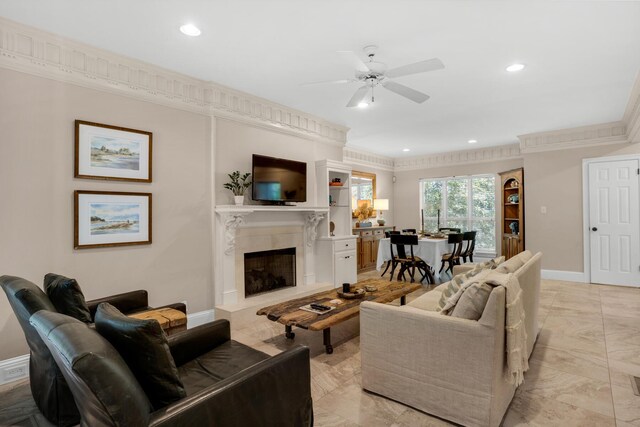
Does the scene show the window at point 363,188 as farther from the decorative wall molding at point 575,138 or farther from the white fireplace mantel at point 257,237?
the decorative wall molding at point 575,138

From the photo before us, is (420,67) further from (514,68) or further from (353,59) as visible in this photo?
(514,68)

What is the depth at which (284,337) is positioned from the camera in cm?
341

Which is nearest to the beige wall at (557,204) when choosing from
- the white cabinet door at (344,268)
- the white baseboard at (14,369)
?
the white cabinet door at (344,268)

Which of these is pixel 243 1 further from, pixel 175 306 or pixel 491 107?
pixel 491 107

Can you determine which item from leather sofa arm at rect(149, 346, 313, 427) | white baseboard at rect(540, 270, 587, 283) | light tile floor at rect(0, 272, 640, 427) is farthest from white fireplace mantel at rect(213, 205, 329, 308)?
white baseboard at rect(540, 270, 587, 283)

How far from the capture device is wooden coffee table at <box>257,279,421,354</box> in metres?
2.70

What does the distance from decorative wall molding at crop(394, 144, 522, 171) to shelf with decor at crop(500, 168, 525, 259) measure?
0.57 meters

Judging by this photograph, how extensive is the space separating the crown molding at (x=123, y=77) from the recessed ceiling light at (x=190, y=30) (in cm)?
85

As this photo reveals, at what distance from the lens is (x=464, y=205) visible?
790cm

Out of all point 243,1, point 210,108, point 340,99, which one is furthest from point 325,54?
point 210,108

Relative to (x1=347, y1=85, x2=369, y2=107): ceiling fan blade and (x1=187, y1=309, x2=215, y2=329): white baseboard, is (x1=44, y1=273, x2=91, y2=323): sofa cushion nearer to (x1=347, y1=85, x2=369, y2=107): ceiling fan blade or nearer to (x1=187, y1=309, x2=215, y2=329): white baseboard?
(x1=187, y1=309, x2=215, y2=329): white baseboard

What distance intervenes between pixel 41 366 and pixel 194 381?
1002 mm

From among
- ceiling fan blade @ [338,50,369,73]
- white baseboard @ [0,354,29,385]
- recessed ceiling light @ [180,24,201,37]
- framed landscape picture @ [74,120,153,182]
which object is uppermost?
recessed ceiling light @ [180,24,201,37]

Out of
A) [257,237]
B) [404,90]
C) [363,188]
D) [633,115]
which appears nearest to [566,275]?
[633,115]
